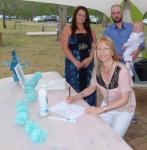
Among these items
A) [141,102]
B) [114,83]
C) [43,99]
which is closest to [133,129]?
[141,102]

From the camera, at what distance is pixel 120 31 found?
3852mm

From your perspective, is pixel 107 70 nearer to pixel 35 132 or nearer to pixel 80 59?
pixel 35 132

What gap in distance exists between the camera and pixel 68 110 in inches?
93.7

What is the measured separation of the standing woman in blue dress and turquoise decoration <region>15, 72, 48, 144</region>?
1.03 meters

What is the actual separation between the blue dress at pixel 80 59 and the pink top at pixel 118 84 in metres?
1.23

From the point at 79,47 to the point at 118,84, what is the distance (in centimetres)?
141

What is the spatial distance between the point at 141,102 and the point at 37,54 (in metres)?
5.99

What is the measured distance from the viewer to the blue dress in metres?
3.87

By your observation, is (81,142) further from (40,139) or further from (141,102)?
(141,102)

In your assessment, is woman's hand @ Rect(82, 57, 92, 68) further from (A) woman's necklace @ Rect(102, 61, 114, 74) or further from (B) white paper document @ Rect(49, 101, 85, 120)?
(B) white paper document @ Rect(49, 101, 85, 120)

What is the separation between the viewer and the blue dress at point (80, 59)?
3873mm

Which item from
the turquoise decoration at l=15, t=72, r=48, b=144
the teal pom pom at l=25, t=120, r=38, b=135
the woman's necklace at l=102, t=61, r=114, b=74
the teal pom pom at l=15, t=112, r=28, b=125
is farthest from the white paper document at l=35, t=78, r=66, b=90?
the teal pom pom at l=25, t=120, r=38, b=135

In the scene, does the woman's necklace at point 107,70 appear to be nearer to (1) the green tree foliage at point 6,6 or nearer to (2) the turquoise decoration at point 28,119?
(2) the turquoise decoration at point 28,119

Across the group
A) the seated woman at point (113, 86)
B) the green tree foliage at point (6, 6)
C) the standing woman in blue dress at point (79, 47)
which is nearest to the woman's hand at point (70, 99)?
the seated woman at point (113, 86)
